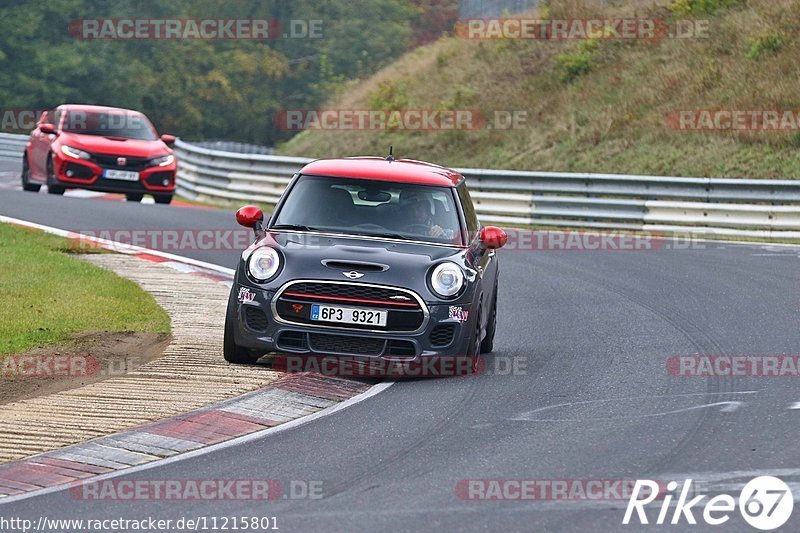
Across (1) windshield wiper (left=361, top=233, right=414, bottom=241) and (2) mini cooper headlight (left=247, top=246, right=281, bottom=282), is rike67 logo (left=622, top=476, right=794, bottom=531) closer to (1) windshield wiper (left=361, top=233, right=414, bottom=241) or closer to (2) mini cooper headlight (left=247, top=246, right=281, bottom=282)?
(2) mini cooper headlight (left=247, top=246, right=281, bottom=282)

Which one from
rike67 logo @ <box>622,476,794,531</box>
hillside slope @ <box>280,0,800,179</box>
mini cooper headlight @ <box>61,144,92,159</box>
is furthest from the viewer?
hillside slope @ <box>280,0,800,179</box>

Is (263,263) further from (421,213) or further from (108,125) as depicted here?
(108,125)

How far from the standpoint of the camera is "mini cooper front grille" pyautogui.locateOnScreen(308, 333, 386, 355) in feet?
33.1

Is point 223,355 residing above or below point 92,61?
below

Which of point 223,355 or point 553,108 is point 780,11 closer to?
point 553,108

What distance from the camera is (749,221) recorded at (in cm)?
2323

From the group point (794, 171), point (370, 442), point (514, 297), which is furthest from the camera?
point (794, 171)

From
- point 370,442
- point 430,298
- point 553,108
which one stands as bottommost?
point 370,442

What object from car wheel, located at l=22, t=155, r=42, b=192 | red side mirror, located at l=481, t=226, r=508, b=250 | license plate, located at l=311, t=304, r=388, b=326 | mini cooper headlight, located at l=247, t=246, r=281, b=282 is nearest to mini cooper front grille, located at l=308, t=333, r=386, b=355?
license plate, located at l=311, t=304, r=388, b=326

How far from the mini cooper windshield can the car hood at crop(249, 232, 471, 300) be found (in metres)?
0.34

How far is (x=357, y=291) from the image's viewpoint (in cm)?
1005

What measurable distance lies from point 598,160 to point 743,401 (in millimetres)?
21438

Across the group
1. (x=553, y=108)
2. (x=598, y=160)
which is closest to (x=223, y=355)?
(x=598, y=160)

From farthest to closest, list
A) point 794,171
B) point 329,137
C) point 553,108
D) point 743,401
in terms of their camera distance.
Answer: point 329,137 < point 553,108 < point 794,171 < point 743,401
